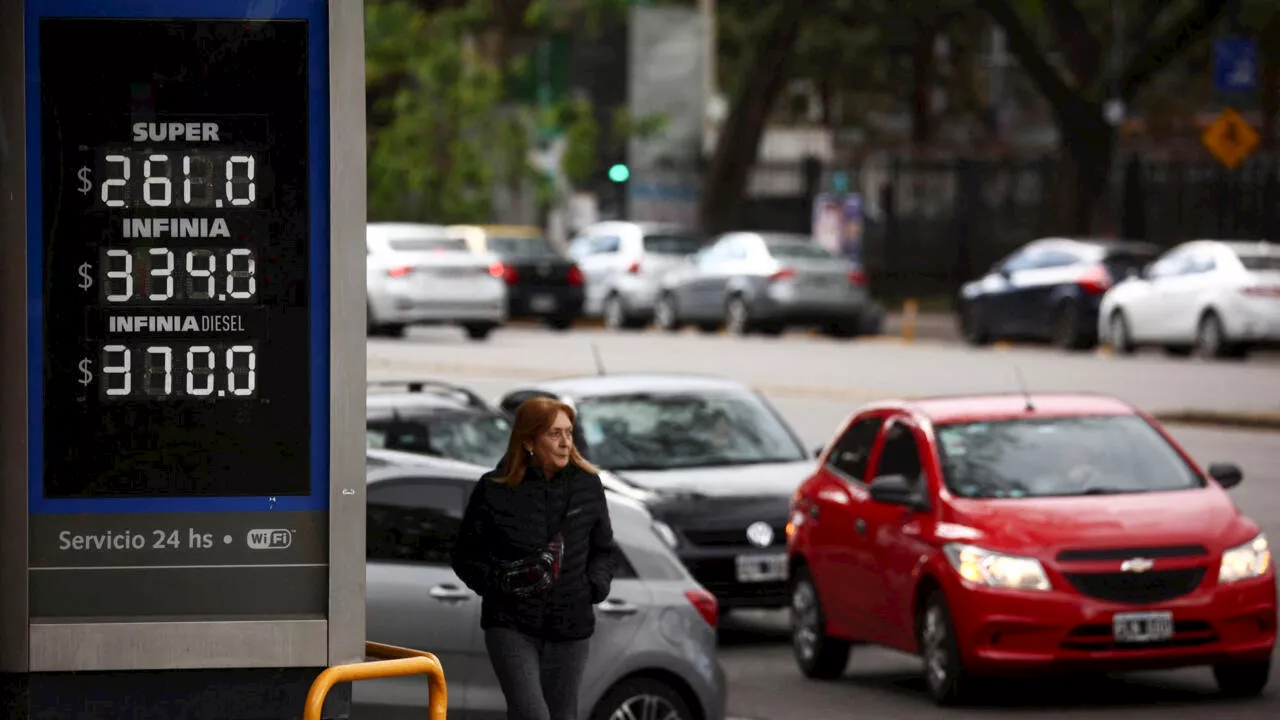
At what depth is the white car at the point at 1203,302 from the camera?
33.2 meters

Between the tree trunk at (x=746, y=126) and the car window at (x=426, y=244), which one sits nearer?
the car window at (x=426, y=244)

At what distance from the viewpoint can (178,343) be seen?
7.08 metres

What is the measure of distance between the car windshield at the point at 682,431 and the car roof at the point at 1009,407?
2.67 meters

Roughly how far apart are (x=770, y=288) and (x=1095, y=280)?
6.11 meters

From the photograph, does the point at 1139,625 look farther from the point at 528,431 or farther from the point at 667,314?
the point at 667,314

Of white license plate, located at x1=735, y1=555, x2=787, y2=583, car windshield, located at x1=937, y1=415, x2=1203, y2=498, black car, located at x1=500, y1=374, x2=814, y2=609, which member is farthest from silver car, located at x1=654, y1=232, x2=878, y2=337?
car windshield, located at x1=937, y1=415, x2=1203, y2=498

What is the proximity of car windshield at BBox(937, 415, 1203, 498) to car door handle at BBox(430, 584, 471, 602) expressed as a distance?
11.4 feet

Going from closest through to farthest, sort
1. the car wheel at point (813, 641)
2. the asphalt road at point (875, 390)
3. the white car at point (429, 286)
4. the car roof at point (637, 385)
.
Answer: the asphalt road at point (875, 390) → the car wheel at point (813, 641) → the car roof at point (637, 385) → the white car at point (429, 286)

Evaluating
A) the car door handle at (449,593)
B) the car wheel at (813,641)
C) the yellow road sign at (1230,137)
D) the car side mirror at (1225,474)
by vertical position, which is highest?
the yellow road sign at (1230,137)

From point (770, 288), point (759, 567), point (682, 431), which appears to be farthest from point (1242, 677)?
point (770, 288)

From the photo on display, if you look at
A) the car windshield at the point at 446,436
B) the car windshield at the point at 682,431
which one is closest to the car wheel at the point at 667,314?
the car windshield at the point at 682,431

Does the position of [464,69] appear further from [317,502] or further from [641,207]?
[317,502]

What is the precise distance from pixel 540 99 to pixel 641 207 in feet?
11.3

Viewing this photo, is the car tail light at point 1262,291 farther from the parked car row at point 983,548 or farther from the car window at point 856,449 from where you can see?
the car window at point 856,449
